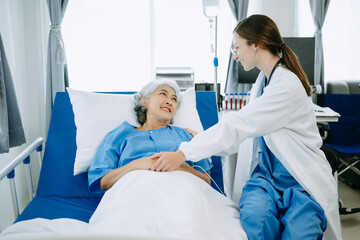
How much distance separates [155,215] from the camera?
39.2 inches

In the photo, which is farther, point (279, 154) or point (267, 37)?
point (267, 37)

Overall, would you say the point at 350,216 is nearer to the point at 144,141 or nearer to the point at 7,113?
the point at 144,141

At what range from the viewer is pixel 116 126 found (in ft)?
5.58

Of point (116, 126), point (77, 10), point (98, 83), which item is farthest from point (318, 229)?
point (77, 10)

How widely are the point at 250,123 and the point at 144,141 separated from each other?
546mm

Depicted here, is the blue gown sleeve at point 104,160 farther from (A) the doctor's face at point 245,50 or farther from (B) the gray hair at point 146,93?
(A) the doctor's face at point 245,50

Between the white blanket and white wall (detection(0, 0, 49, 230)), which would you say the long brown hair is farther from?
white wall (detection(0, 0, 49, 230))

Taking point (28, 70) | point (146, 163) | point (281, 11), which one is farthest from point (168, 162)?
point (281, 11)

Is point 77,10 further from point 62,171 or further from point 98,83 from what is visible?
point 62,171

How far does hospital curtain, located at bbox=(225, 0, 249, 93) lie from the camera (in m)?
2.89

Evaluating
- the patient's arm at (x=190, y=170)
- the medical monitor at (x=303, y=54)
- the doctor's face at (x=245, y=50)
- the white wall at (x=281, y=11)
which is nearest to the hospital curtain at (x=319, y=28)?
the white wall at (x=281, y=11)

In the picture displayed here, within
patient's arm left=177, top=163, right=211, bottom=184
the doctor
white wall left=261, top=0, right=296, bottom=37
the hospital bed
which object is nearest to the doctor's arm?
the doctor

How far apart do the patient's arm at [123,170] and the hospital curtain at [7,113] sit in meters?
0.91

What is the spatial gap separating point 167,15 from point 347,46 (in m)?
1.85
